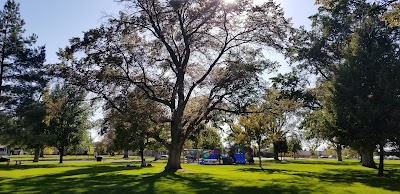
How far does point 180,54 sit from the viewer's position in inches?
1288

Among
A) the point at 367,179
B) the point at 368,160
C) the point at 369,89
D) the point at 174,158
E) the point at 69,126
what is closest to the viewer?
the point at 367,179

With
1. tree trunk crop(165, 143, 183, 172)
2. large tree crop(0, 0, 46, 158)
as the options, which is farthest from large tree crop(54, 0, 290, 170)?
large tree crop(0, 0, 46, 158)

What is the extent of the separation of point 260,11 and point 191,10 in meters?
5.06

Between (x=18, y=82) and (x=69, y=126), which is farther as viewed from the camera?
(x=69, y=126)

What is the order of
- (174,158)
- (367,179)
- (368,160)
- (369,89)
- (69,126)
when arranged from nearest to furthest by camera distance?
(367,179) → (369,89) → (174,158) → (368,160) → (69,126)

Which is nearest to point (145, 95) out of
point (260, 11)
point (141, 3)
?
point (141, 3)

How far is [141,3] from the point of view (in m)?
29.6

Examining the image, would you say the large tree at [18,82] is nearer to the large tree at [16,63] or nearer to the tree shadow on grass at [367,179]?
the large tree at [16,63]

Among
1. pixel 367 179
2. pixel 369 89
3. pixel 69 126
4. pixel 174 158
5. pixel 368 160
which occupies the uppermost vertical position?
pixel 369 89

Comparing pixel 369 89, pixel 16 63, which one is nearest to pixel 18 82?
pixel 16 63

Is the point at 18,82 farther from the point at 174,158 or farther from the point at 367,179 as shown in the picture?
the point at 367,179

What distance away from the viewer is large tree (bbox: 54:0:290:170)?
2841cm

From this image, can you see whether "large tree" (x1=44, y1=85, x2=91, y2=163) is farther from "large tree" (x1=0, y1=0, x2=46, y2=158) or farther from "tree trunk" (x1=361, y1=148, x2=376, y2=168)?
"tree trunk" (x1=361, y1=148, x2=376, y2=168)

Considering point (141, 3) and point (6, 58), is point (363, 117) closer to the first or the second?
point (141, 3)
